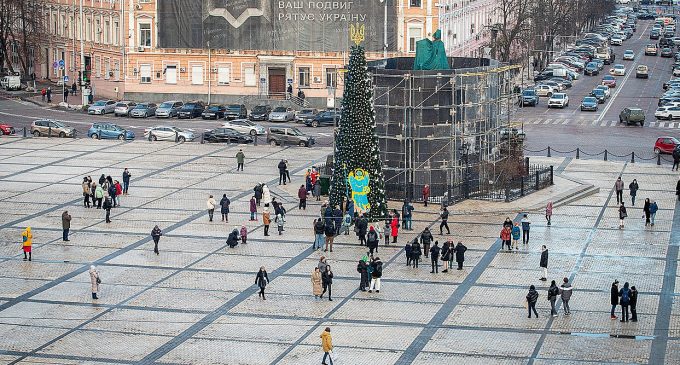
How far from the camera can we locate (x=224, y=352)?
41594 mm

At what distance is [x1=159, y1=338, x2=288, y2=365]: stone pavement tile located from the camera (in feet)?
134

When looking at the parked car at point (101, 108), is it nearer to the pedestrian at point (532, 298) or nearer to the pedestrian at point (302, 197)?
the pedestrian at point (302, 197)

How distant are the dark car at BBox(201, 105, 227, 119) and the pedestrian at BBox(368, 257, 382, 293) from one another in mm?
49888

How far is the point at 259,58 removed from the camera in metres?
104

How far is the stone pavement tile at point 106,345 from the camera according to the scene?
41.3 meters

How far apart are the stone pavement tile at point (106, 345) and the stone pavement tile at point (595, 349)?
1063cm

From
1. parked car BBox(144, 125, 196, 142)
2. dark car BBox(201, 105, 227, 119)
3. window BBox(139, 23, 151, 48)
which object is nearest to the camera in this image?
parked car BBox(144, 125, 196, 142)

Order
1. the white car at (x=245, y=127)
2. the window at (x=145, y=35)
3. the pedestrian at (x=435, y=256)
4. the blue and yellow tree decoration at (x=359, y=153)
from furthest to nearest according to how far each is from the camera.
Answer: the window at (x=145, y=35), the white car at (x=245, y=127), the blue and yellow tree decoration at (x=359, y=153), the pedestrian at (x=435, y=256)

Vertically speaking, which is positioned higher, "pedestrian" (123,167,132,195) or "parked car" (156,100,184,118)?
"parked car" (156,100,184,118)

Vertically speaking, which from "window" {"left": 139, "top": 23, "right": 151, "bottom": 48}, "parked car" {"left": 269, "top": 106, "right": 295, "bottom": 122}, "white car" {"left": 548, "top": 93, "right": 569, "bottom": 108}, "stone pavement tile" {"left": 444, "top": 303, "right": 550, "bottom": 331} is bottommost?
"stone pavement tile" {"left": 444, "top": 303, "right": 550, "bottom": 331}

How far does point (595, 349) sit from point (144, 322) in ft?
42.1

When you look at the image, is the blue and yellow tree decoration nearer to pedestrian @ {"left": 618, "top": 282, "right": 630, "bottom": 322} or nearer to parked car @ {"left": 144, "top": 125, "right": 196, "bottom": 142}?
pedestrian @ {"left": 618, "top": 282, "right": 630, "bottom": 322}

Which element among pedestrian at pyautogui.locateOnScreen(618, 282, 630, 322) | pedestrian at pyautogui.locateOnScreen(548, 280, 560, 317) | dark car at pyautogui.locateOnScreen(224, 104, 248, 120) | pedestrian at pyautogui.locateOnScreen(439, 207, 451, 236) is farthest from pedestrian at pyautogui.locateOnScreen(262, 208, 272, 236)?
dark car at pyautogui.locateOnScreen(224, 104, 248, 120)

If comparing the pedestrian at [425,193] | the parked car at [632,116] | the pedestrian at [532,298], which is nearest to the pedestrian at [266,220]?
the pedestrian at [425,193]
